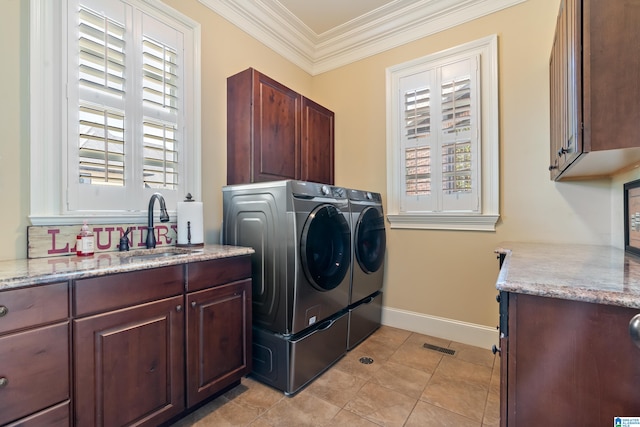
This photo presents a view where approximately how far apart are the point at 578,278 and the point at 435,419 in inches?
44.0

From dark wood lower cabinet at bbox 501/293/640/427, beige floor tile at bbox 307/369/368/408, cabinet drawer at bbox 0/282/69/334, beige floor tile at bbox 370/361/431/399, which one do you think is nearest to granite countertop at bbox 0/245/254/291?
cabinet drawer at bbox 0/282/69/334

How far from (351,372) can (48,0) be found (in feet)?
9.33

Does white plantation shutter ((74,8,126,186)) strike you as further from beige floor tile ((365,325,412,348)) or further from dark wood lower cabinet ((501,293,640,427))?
beige floor tile ((365,325,412,348))

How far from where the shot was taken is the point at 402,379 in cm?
202

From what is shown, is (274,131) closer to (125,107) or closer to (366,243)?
(125,107)

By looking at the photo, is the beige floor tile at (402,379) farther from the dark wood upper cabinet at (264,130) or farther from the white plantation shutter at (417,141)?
the dark wood upper cabinet at (264,130)

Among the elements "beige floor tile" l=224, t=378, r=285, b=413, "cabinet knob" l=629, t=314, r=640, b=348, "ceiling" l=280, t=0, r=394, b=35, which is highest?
"ceiling" l=280, t=0, r=394, b=35

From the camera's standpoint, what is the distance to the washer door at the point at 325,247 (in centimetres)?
187

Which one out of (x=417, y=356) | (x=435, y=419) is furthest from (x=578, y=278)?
(x=417, y=356)

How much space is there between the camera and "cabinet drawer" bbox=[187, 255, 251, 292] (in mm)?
1585

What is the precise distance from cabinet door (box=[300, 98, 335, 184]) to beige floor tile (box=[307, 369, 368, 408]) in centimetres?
167

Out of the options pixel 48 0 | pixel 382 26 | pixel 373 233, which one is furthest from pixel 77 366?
pixel 382 26

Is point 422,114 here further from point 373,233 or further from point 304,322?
point 304,322

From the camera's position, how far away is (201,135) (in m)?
2.32
